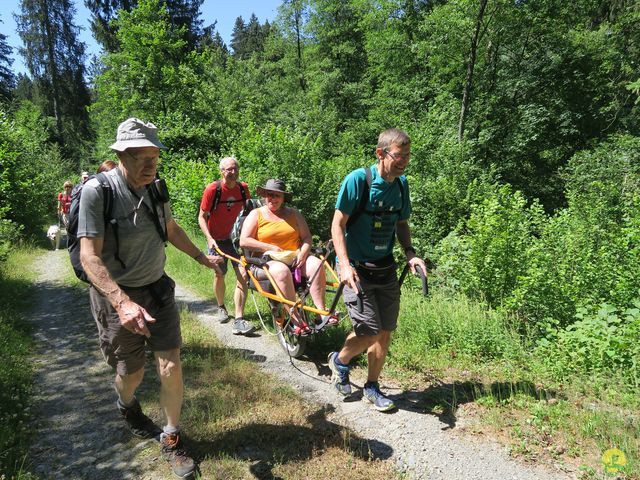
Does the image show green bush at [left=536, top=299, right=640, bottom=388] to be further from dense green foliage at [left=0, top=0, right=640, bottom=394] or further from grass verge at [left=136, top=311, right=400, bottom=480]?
grass verge at [left=136, top=311, right=400, bottom=480]

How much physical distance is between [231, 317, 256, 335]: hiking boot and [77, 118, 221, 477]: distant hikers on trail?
95.5 inches

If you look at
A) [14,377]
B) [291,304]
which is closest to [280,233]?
[291,304]

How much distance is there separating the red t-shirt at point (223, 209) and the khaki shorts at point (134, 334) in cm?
277

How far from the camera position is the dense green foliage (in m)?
4.98

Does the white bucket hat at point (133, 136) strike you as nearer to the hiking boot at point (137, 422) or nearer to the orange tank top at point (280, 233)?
the hiking boot at point (137, 422)

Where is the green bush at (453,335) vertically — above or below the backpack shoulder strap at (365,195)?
below

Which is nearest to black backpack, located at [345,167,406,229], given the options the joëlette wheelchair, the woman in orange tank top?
the joëlette wheelchair

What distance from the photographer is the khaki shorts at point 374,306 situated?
10.9 feet

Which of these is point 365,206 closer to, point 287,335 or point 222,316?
point 287,335

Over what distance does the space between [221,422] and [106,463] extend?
0.83 metres

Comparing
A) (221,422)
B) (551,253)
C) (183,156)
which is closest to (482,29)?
(551,253)

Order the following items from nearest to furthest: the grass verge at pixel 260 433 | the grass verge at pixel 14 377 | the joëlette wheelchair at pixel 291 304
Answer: the grass verge at pixel 260 433 → the grass verge at pixel 14 377 → the joëlette wheelchair at pixel 291 304

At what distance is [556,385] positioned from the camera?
3564mm
